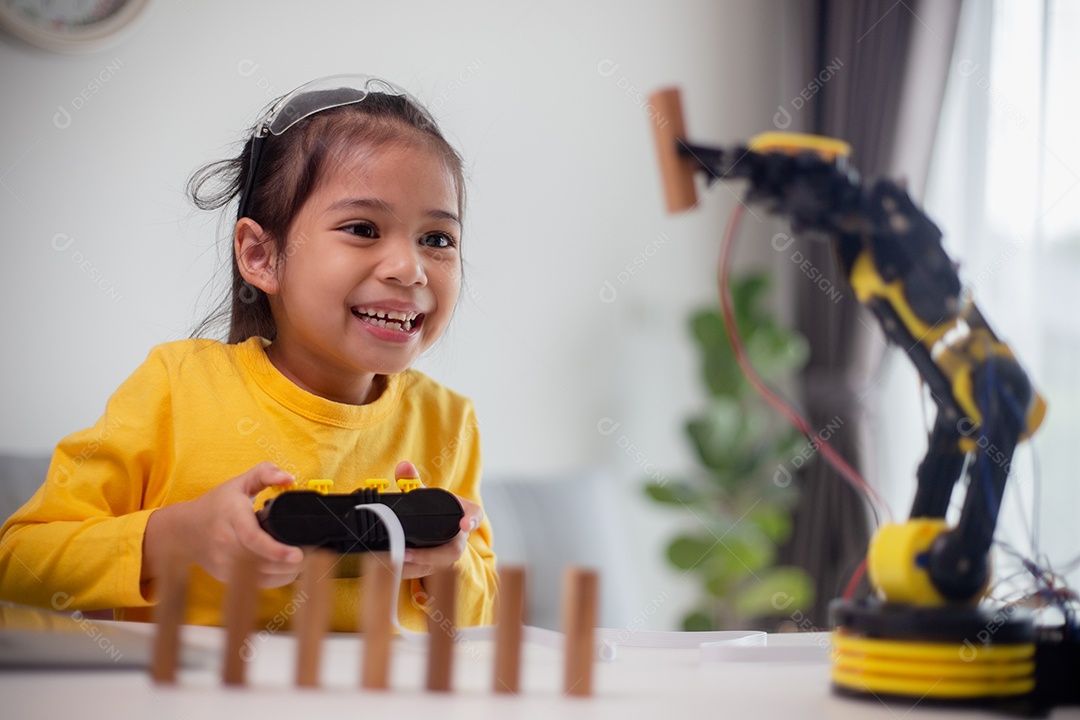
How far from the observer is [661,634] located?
69 centimetres

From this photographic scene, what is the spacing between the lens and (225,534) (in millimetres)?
652

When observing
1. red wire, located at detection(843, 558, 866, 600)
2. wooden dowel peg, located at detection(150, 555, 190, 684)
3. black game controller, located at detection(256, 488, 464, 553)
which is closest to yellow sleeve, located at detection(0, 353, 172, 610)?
black game controller, located at detection(256, 488, 464, 553)

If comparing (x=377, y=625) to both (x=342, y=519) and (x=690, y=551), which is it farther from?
(x=690, y=551)

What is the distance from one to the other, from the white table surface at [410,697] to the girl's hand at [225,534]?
0.06 meters

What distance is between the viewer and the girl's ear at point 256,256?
3.43ft

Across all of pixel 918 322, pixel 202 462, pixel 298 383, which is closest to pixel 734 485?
pixel 298 383

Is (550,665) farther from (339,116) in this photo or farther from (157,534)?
(339,116)

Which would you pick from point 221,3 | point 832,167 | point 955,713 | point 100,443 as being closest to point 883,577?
point 955,713

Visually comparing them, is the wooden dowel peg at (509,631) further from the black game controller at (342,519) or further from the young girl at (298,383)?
the young girl at (298,383)

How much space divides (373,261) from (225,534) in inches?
14.1

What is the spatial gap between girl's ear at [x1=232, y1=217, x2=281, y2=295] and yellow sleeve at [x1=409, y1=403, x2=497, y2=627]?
280 millimetres

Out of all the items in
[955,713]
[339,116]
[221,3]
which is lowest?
[955,713]

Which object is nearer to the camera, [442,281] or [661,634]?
[661,634]

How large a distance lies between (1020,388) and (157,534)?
632mm
